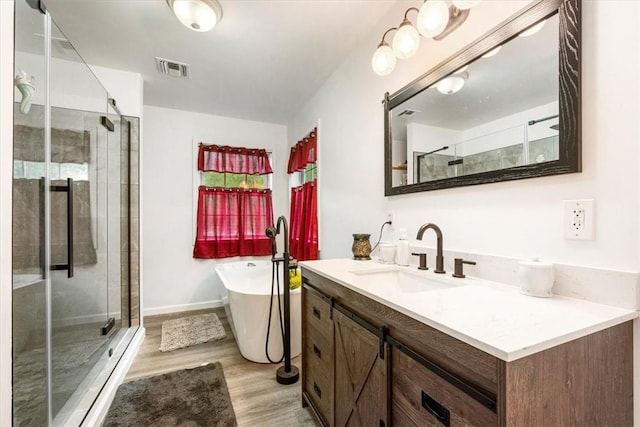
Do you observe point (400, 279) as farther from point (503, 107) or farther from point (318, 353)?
point (503, 107)

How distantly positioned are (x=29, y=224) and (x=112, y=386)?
119 cm

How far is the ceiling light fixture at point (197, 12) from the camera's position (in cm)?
166

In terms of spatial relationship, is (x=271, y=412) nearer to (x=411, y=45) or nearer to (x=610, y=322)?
(x=610, y=322)

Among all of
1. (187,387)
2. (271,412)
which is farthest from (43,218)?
(271,412)

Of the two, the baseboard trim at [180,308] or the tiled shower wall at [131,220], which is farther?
the baseboard trim at [180,308]

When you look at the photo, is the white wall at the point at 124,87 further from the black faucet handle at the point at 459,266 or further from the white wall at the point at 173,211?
the black faucet handle at the point at 459,266

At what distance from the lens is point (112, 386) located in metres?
1.87

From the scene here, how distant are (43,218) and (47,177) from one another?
0.24 meters

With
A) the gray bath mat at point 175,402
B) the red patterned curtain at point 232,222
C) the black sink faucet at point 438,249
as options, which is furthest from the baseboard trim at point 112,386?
the black sink faucet at point 438,249

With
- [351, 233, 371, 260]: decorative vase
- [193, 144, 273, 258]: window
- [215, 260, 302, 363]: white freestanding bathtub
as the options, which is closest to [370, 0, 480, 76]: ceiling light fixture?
[351, 233, 371, 260]: decorative vase

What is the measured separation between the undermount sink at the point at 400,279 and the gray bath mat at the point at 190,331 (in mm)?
1929

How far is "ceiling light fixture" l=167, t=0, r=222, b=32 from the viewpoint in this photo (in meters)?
1.66

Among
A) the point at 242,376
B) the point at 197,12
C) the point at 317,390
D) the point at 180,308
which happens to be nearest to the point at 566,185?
the point at 317,390

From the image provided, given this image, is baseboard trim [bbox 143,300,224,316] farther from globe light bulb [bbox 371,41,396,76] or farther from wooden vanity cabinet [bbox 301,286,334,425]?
globe light bulb [bbox 371,41,396,76]
